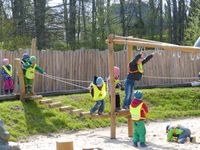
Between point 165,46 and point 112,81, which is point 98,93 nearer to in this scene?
point 112,81

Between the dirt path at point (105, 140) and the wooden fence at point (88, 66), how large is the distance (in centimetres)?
501

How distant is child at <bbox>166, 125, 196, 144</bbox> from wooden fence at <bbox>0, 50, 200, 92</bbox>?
7277 millimetres

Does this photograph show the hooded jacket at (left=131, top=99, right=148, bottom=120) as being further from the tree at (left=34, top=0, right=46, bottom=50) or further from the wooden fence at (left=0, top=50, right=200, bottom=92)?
the tree at (left=34, top=0, right=46, bottom=50)

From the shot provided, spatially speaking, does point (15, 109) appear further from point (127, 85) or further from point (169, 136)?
point (169, 136)

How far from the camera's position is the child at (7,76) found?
18.5 meters

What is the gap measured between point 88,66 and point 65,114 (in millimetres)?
5888

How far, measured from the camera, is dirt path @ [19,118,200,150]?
495 inches

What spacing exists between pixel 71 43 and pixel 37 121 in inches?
1029

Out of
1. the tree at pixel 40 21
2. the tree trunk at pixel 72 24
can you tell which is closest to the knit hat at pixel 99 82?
the tree at pixel 40 21

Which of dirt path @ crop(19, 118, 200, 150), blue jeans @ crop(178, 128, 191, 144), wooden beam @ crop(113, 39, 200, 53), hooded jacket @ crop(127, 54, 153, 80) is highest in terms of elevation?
wooden beam @ crop(113, 39, 200, 53)

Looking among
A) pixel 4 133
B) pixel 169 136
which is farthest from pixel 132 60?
pixel 4 133

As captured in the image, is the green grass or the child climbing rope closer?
the child climbing rope

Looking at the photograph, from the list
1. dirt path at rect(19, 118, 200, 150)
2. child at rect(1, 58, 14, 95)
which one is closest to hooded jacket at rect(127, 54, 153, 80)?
dirt path at rect(19, 118, 200, 150)

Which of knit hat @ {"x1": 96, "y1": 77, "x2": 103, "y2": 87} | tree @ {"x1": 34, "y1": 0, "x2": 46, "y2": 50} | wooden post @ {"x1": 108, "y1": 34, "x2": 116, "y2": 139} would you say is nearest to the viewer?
wooden post @ {"x1": 108, "y1": 34, "x2": 116, "y2": 139}
